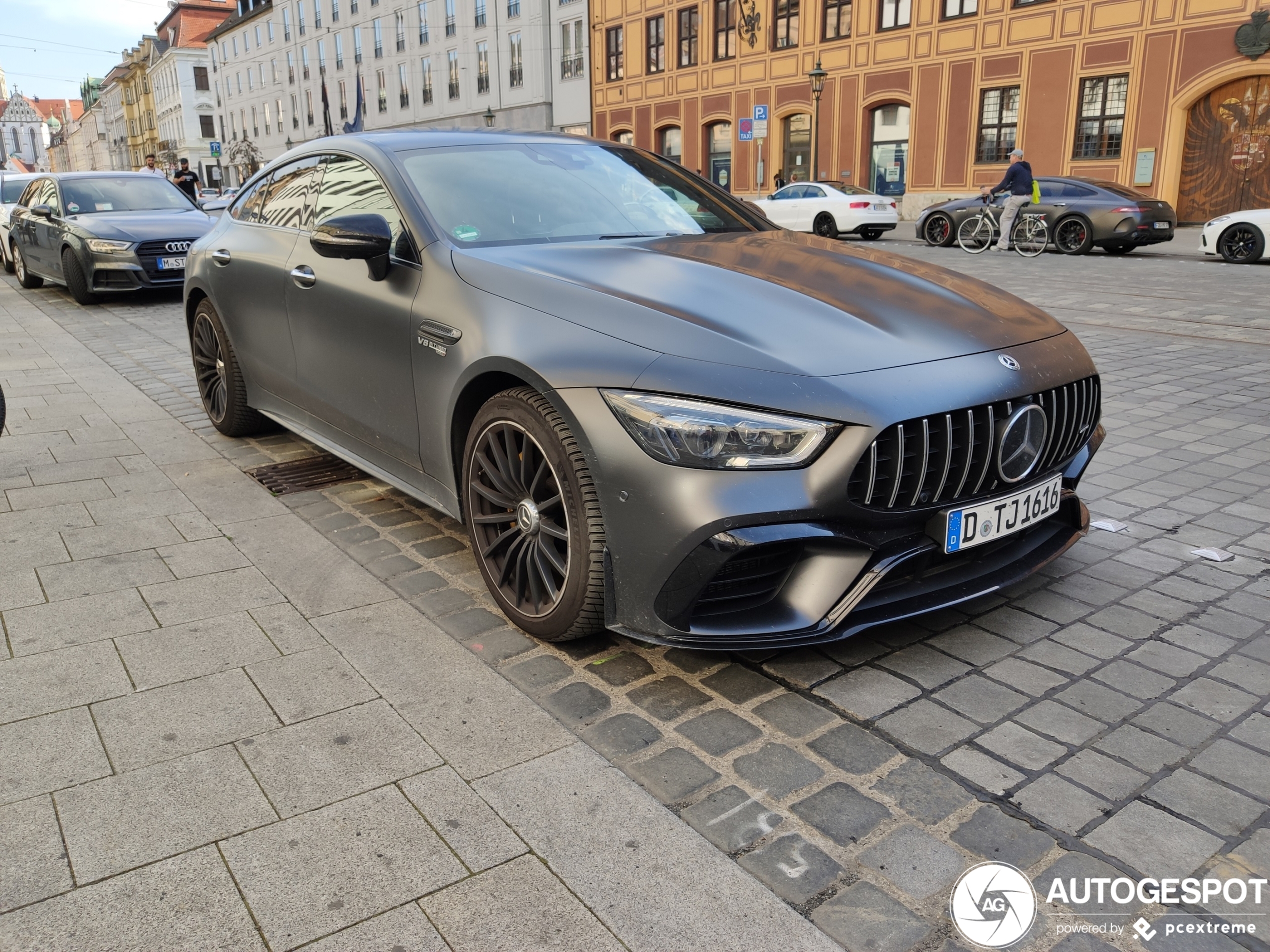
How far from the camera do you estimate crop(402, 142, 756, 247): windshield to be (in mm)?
3568

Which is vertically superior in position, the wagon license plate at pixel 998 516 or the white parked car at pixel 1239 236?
the white parked car at pixel 1239 236

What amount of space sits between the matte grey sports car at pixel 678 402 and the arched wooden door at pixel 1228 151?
2431 cm

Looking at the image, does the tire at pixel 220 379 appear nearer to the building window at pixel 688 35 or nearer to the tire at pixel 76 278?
the tire at pixel 76 278

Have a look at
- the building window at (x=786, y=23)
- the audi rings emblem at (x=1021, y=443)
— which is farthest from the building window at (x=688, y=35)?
the audi rings emblem at (x=1021, y=443)

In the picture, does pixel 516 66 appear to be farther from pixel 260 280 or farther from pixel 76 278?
pixel 260 280

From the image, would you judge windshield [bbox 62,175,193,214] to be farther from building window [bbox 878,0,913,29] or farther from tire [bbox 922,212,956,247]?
building window [bbox 878,0,913,29]

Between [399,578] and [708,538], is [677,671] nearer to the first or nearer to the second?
[708,538]

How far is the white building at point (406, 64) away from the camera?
143 feet

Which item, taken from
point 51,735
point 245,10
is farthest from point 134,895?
point 245,10

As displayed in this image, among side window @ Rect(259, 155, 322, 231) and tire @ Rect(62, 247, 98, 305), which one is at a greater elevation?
side window @ Rect(259, 155, 322, 231)

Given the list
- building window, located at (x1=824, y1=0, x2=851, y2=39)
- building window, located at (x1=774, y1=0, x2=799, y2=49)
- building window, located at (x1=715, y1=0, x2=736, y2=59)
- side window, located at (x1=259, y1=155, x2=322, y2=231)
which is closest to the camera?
side window, located at (x1=259, y1=155, x2=322, y2=231)

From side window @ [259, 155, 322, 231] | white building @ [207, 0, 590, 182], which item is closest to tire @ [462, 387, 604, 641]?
side window @ [259, 155, 322, 231]

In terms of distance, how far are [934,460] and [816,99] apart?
2798 cm

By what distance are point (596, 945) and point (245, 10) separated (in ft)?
283
